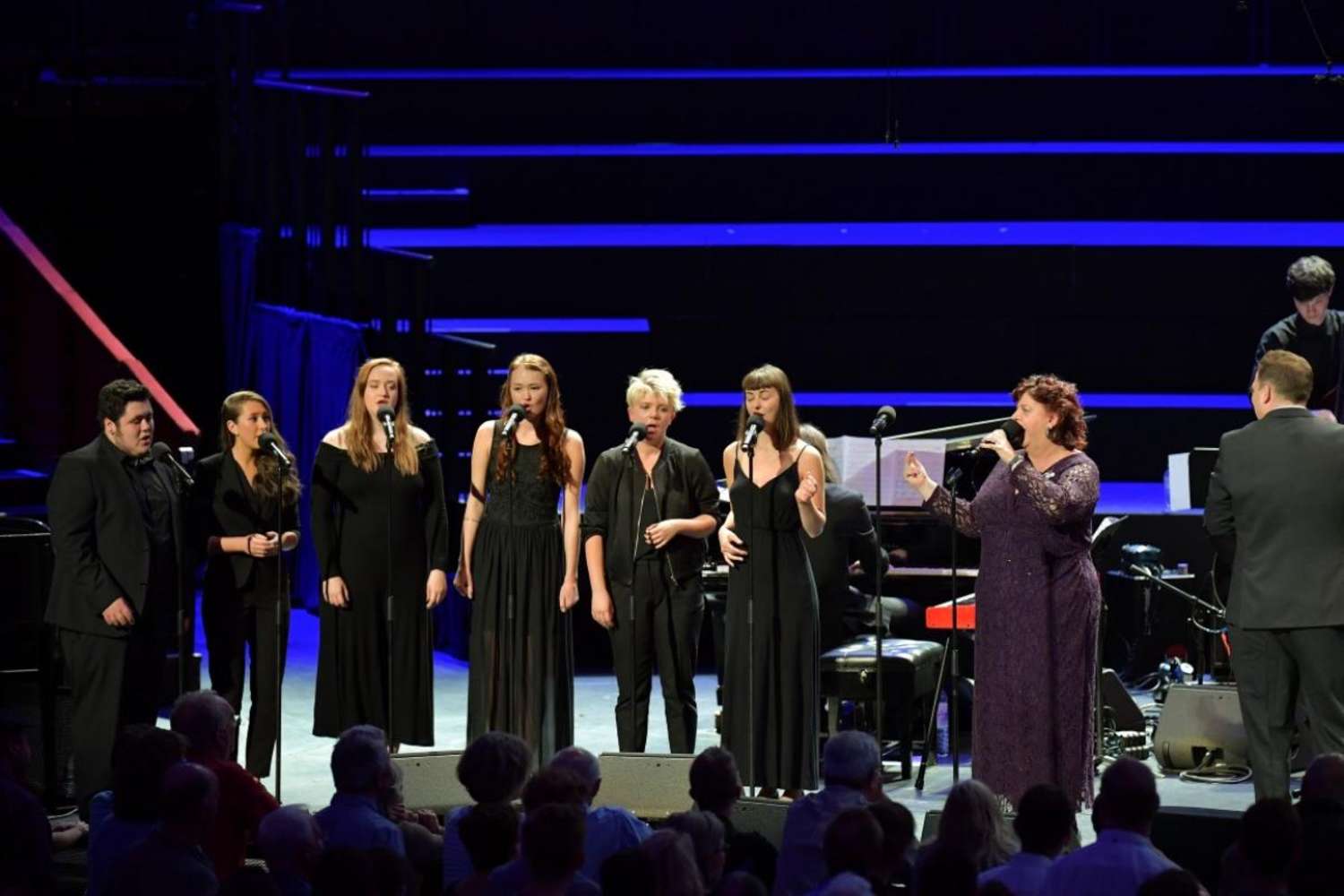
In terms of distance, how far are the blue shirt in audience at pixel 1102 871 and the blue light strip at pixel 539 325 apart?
8104 millimetres

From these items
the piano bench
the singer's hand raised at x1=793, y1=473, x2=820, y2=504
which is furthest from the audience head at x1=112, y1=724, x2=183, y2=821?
the piano bench

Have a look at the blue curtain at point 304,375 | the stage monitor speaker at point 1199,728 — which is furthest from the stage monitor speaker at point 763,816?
the blue curtain at point 304,375

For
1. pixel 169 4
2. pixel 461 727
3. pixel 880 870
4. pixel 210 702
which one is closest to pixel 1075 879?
pixel 880 870

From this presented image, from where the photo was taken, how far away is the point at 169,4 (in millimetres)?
13648

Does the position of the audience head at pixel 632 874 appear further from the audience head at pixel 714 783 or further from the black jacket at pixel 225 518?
the black jacket at pixel 225 518

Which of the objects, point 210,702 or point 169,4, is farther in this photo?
point 169,4

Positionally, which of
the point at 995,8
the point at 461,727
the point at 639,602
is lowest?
the point at 461,727

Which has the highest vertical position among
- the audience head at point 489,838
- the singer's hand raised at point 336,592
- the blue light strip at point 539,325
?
the blue light strip at point 539,325

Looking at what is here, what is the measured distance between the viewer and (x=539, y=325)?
12016 millimetres

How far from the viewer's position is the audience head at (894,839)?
387 centimetres

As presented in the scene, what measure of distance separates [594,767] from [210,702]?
3.23ft

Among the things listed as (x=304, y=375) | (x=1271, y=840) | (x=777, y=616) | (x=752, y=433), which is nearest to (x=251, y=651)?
(x=777, y=616)

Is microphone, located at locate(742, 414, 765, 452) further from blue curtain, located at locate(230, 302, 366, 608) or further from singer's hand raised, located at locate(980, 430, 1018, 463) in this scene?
blue curtain, located at locate(230, 302, 366, 608)

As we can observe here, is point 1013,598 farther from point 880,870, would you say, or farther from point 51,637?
point 51,637
